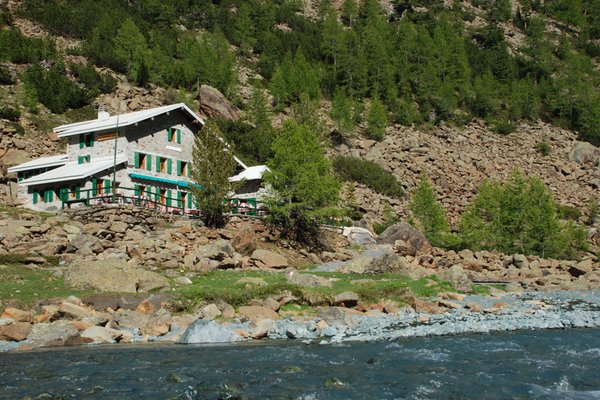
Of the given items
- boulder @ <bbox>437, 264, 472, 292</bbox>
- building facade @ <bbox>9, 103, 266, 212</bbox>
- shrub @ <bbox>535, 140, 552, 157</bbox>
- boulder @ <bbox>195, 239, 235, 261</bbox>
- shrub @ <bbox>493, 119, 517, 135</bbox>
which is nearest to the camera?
boulder @ <bbox>437, 264, 472, 292</bbox>

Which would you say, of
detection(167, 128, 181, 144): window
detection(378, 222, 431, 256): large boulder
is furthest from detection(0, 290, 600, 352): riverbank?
detection(167, 128, 181, 144): window

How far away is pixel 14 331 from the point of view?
1883cm

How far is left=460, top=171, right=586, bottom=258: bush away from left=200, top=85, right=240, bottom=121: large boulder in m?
34.3

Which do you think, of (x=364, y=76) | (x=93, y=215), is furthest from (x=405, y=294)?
(x=364, y=76)

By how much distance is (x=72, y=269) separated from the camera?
25.8 m

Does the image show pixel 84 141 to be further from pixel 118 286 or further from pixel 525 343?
pixel 525 343

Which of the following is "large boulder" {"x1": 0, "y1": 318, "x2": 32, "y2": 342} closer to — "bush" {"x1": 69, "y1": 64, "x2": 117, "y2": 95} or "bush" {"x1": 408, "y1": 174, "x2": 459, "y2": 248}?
"bush" {"x1": 408, "y1": 174, "x2": 459, "y2": 248}

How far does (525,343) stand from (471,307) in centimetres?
806

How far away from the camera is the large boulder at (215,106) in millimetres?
78100

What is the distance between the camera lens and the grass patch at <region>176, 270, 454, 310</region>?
80.4ft

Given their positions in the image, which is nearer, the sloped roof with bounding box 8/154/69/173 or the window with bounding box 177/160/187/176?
the sloped roof with bounding box 8/154/69/173

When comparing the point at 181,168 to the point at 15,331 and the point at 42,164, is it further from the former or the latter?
the point at 15,331

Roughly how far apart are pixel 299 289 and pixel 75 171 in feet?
85.4

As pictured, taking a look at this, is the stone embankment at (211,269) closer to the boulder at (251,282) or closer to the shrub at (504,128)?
the boulder at (251,282)
